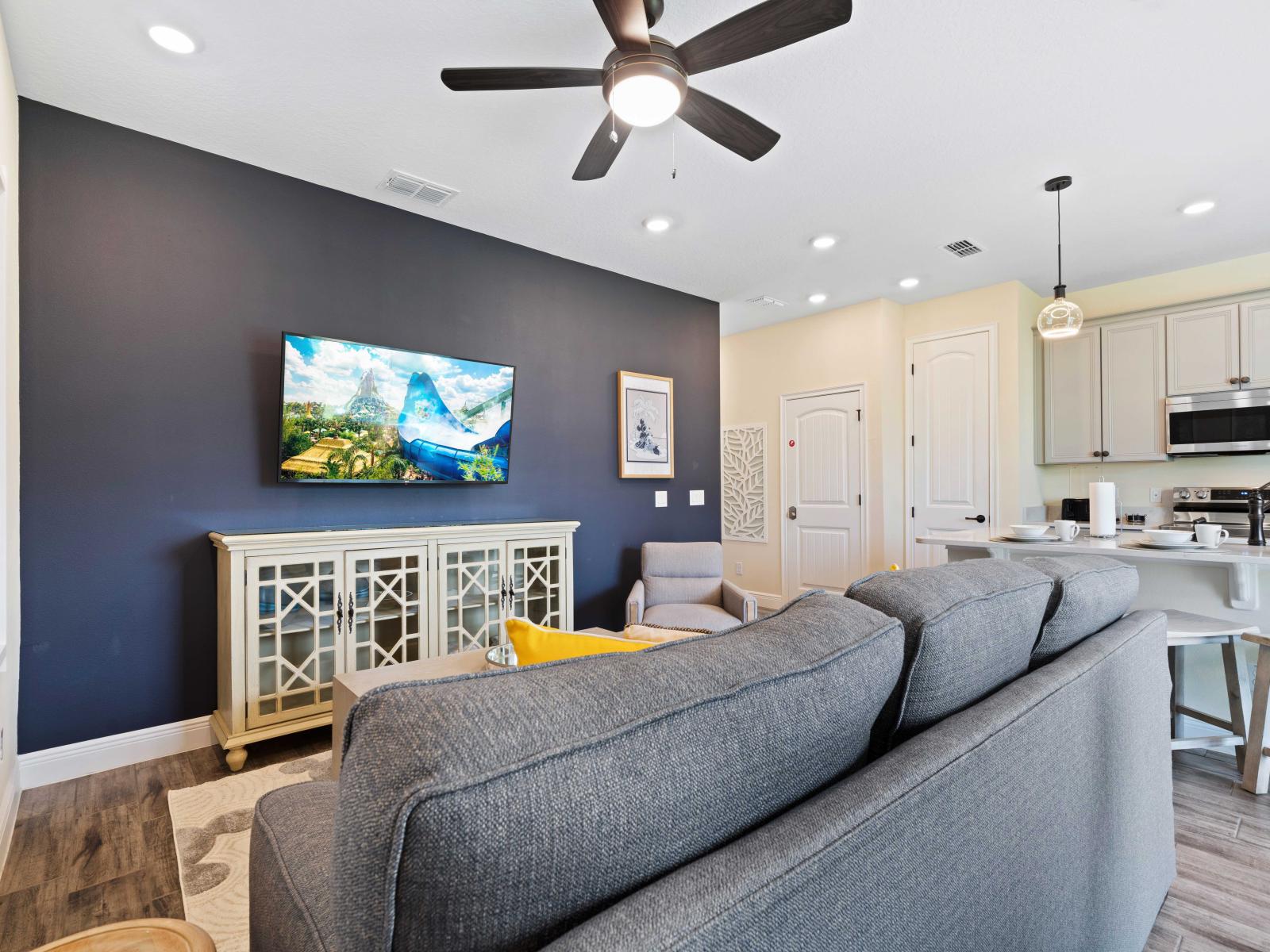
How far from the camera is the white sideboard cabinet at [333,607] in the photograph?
2486mm

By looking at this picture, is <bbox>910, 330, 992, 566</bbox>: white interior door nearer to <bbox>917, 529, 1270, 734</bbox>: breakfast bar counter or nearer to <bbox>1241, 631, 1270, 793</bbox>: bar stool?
<bbox>917, 529, 1270, 734</bbox>: breakfast bar counter

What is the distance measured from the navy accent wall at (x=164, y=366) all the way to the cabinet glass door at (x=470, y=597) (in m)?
0.41

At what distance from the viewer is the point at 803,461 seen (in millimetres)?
5508

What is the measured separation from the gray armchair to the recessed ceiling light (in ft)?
9.86

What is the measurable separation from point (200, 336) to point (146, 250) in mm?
383

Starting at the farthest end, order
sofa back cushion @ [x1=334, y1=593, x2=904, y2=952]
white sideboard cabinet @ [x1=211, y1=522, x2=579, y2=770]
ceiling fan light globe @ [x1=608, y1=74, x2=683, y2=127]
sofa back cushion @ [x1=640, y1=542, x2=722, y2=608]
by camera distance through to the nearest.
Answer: sofa back cushion @ [x1=640, y1=542, x2=722, y2=608]
white sideboard cabinet @ [x1=211, y1=522, x2=579, y2=770]
ceiling fan light globe @ [x1=608, y1=74, x2=683, y2=127]
sofa back cushion @ [x1=334, y1=593, x2=904, y2=952]

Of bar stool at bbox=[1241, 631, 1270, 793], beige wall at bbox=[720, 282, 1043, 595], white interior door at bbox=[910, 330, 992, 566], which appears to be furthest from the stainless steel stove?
bar stool at bbox=[1241, 631, 1270, 793]

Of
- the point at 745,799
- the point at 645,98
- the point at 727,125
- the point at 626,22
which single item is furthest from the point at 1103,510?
the point at 745,799

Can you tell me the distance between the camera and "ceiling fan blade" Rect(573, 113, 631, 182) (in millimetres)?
2135

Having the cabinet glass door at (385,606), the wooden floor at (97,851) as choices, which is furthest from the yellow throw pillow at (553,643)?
the cabinet glass door at (385,606)

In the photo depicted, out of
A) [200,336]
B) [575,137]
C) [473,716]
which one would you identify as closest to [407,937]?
[473,716]

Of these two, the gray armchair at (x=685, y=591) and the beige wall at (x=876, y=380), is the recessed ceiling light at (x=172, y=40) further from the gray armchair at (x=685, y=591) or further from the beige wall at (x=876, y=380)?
the beige wall at (x=876, y=380)

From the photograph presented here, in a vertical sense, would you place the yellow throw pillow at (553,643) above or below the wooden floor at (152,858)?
above

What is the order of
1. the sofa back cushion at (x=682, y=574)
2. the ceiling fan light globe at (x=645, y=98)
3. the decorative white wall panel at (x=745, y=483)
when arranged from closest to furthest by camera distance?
the ceiling fan light globe at (x=645, y=98) < the sofa back cushion at (x=682, y=574) < the decorative white wall panel at (x=745, y=483)
